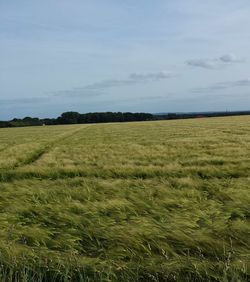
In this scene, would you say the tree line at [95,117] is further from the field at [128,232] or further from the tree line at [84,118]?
the field at [128,232]

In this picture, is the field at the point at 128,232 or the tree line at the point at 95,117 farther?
the tree line at the point at 95,117

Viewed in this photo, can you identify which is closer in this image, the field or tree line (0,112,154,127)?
the field

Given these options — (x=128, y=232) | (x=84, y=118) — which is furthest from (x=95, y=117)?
(x=128, y=232)

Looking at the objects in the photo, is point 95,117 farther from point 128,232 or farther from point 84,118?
point 128,232

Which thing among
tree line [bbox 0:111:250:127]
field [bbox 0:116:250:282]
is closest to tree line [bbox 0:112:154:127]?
tree line [bbox 0:111:250:127]

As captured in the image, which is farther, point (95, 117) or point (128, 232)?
point (95, 117)

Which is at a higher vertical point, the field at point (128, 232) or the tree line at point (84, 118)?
the tree line at point (84, 118)

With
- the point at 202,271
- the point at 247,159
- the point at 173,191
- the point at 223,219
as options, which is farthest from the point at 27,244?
the point at 247,159

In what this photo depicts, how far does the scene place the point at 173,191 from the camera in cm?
847

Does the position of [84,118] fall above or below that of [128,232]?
above

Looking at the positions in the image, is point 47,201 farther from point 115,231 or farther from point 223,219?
point 223,219

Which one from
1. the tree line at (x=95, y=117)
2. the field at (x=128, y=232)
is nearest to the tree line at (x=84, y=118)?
the tree line at (x=95, y=117)

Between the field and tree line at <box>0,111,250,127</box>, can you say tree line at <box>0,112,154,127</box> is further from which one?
the field

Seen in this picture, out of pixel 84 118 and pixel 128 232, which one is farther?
pixel 84 118
